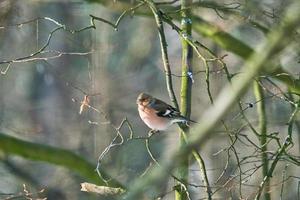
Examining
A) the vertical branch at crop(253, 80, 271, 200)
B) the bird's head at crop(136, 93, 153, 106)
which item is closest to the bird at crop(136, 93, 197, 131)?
the bird's head at crop(136, 93, 153, 106)

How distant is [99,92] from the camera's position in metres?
7.89

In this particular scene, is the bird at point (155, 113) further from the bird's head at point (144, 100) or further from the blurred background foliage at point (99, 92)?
the blurred background foliage at point (99, 92)

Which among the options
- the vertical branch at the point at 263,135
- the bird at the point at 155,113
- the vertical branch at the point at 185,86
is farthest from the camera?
the bird at the point at 155,113

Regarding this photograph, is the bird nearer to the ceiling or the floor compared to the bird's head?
nearer to the floor

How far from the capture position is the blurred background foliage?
652 cm

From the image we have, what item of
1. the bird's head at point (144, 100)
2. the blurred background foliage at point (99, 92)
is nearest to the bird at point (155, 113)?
the bird's head at point (144, 100)

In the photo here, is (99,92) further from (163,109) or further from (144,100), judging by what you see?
(163,109)

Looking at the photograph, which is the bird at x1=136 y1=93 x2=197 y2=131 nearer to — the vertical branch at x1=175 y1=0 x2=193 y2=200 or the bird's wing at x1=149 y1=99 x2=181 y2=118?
the bird's wing at x1=149 y1=99 x2=181 y2=118

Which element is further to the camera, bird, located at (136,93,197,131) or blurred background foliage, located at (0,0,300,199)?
Result: blurred background foliage, located at (0,0,300,199)

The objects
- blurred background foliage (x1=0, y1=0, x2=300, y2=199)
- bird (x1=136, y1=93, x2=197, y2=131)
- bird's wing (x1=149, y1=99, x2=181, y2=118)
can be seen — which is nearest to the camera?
bird's wing (x1=149, y1=99, x2=181, y2=118)

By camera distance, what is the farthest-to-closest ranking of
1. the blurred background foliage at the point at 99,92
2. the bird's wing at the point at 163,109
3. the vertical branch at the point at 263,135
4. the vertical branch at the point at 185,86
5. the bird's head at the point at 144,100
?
the blurred background foliage at the point at 99,92 < the bird's head at the point at 144,100 < the bird's wing at the point at 163,109 < the vertical branch at the point at 263,135 < the vertical branch at the point at 185,86

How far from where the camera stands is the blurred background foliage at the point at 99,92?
21.4ft

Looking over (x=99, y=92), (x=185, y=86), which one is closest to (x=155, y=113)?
(x=185, y=86)

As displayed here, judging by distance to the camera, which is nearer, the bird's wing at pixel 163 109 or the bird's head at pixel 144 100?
the bird's wing at pixel 163 109
